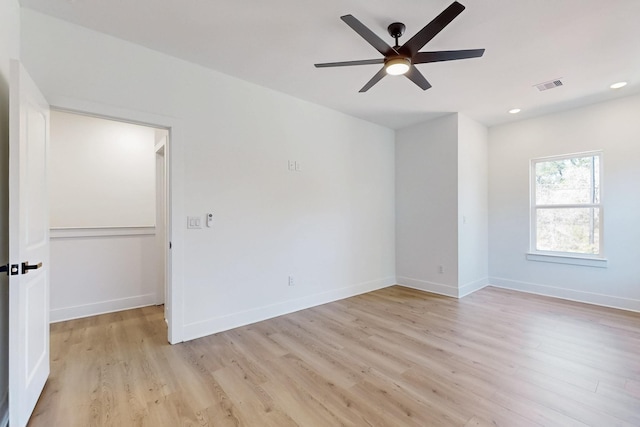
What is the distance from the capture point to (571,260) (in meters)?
4.10

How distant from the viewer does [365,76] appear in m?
3.07

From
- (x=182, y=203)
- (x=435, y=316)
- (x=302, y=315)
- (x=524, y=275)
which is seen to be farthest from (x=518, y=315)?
(x=182, y=203)

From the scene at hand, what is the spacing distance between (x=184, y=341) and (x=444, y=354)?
7.75 ft

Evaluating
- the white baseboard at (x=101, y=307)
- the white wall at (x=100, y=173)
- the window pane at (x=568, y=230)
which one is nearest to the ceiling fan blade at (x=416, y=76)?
the window pane at (x=568, y=230)

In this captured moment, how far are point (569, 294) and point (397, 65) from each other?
13.6 ft

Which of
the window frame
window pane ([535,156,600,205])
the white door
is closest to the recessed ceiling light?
the window frame

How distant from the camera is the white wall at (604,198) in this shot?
365 centimetres

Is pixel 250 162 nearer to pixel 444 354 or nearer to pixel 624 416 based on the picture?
pixel 444 354

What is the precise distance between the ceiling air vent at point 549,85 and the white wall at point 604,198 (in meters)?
1.14

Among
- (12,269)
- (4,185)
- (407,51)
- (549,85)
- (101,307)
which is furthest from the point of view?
(101,307)

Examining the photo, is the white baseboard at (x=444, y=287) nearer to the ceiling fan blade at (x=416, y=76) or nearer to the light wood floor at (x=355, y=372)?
the light wood floor at (x=355, y=372)

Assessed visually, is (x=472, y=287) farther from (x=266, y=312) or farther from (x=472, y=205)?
(x=266, y=312)

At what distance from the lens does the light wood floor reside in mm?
1771

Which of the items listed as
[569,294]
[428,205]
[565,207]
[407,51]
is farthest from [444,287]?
[407,51]
